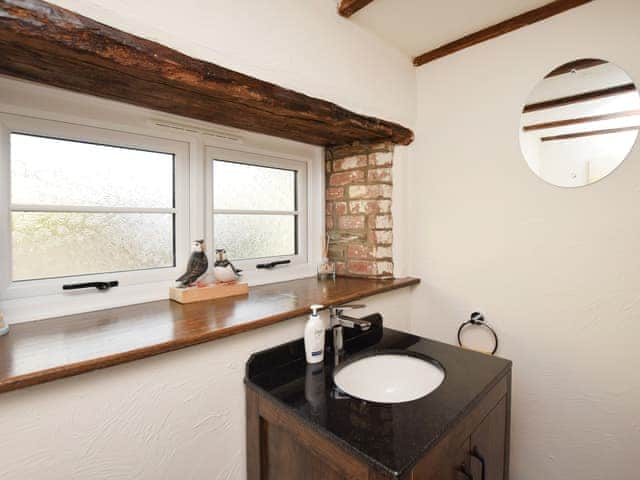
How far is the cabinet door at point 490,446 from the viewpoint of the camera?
37.7 inches

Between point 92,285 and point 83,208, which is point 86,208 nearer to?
point 83,208

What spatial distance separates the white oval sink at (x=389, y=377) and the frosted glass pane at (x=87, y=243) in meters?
0.90

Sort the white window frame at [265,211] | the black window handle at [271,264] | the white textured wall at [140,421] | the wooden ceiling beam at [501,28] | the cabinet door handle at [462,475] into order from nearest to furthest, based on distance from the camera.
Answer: the white textured wall at [140,421]
the cabinet door handle at [462,475]
the wooden ceiling beam at [501,28]
the white window frame at [265,211]
the black window handle at [271,264]

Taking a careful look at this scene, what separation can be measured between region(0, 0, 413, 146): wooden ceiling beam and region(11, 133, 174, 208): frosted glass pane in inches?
8.1

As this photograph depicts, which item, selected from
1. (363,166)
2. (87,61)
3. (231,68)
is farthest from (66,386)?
(363,166)

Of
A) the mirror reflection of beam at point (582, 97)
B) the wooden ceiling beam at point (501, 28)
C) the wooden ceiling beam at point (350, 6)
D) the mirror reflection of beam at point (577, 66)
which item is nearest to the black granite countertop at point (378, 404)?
the mirror reflection of beam at point (582, 97)

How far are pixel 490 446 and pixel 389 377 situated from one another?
1.25 ft

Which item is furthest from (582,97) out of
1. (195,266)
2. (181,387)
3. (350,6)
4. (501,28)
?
(181,387)

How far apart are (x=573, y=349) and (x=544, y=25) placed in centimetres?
141

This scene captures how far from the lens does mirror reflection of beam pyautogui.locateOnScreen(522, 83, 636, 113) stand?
1.26m

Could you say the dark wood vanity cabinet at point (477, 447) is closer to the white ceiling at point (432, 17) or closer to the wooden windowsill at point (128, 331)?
the wooden windowsill at point (128, 331)

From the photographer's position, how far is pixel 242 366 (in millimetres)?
1054

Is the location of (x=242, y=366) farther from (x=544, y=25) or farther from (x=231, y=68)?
(x=544, y=25)

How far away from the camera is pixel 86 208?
1182 mm
